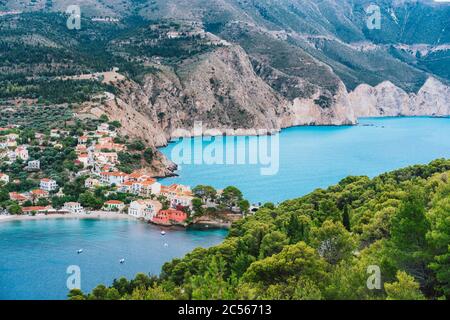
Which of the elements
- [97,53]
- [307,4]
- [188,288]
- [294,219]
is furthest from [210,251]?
[307,4]

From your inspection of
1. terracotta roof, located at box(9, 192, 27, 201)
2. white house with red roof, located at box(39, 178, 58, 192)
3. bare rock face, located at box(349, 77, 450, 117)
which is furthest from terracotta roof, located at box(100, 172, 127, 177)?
bare rock face, located at box(349, 77, 450, 117)

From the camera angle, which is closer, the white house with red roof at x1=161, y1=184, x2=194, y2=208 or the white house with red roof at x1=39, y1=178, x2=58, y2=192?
the white house with red roof at x1=161, y1=184, x2=194, y2=208

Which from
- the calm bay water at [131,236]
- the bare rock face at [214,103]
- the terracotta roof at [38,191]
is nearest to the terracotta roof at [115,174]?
the terracotta roof at [38,191]

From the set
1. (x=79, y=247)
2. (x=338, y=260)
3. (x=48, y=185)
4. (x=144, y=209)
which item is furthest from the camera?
(x=48, y=185)

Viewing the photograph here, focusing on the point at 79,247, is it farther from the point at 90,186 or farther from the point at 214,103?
the point at 214,103

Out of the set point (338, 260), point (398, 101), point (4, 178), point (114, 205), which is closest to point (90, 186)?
point (114, 205)

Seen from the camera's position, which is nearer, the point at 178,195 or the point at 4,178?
the point at 178,195

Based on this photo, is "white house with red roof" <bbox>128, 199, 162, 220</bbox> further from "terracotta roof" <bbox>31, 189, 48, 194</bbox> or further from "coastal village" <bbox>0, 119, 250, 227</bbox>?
"terracotta roof" <bbox>31, 189, 48, 194</bbox>
